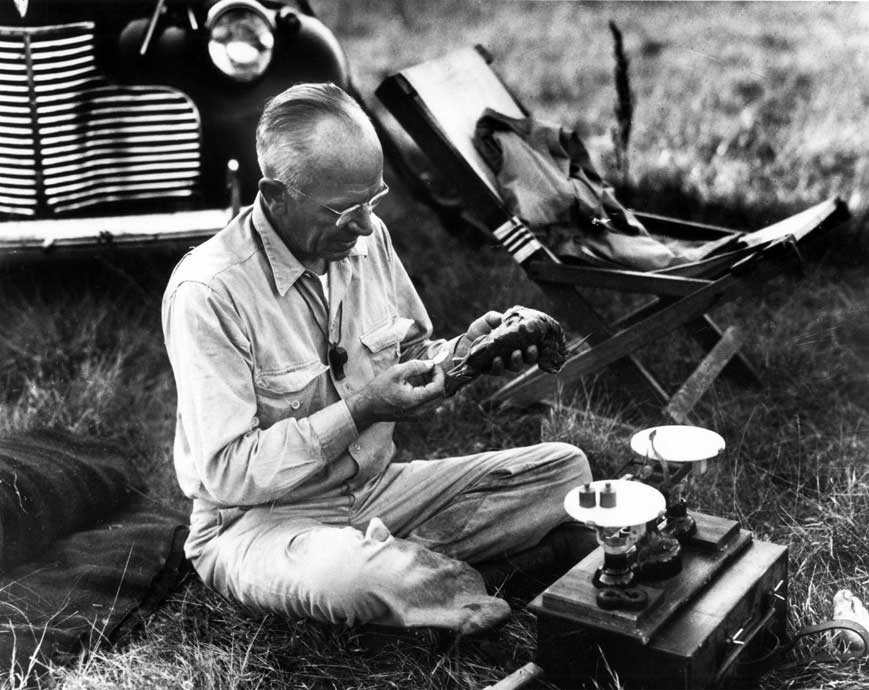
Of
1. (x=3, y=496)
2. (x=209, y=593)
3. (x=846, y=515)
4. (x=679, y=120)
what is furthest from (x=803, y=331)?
(x=3, y=496)

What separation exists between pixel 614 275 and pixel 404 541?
1665 millimetres

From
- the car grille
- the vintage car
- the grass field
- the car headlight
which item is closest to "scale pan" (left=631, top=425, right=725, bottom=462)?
the grass field

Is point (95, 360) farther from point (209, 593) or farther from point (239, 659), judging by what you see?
point (239, 659)

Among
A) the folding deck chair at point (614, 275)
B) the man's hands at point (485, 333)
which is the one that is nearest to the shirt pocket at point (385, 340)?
the man's hands at point (485, 333)

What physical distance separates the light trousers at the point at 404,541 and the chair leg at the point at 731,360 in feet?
5.20

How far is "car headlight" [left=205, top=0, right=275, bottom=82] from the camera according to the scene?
4.34m

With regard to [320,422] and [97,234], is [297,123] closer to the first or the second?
[320,422]

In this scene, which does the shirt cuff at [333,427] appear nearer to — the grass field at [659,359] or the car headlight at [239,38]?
the grass field at [659,359]

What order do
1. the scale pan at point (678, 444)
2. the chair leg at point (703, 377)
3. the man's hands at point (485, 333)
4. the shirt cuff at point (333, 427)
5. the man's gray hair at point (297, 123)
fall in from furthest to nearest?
the chair leg at point (703, 377) < the man's hands at point (485, 333) < the shirt cuff at point (333, 427) < the man's gray hair at point (297, 123) < the scale pan at point (678, 444)

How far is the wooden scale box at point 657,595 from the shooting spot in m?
2.20

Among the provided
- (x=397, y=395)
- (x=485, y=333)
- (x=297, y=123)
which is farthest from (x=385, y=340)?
(x=297, y=123)

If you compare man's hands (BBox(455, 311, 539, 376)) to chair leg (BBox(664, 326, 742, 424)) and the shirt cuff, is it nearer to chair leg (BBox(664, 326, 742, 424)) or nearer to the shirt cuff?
the shirt cuff

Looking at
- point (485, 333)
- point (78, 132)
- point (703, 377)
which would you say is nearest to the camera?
point (485, 333)

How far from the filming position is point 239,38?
14.4ft
